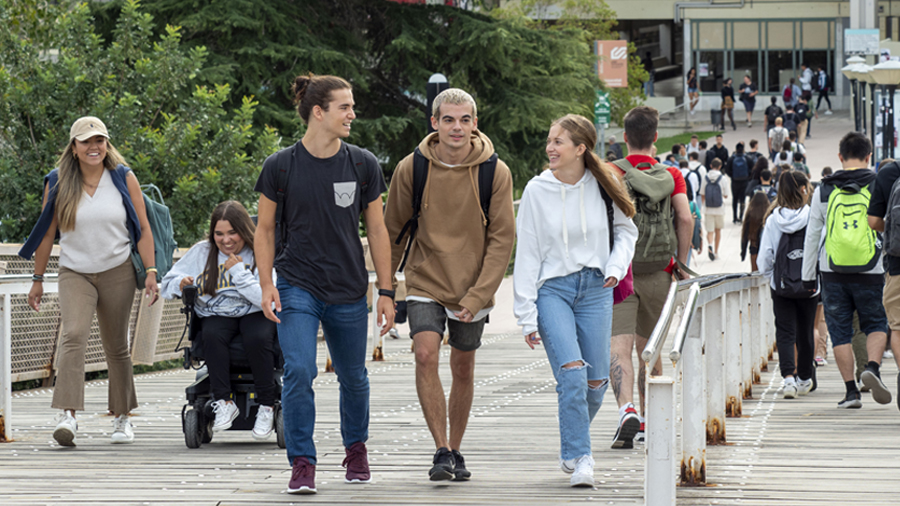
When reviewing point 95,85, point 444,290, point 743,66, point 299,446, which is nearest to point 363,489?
point 299,446

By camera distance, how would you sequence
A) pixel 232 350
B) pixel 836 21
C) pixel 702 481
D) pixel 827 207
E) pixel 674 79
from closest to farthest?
pixel 702 481
pixel 232 350
pixel 827 207
pixel 836 21
pixel 674 79

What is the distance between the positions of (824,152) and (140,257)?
3622cm

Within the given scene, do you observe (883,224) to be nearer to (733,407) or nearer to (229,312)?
(733,407)

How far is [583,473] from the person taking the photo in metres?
5.52

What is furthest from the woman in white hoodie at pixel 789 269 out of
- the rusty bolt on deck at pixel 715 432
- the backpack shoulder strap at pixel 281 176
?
the backpack shoulder strap at pixel 281 176

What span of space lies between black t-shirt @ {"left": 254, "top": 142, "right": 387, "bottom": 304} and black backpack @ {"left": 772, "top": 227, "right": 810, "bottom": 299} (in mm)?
4921

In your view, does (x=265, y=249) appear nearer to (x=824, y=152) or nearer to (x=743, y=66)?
(x=824, y=152)

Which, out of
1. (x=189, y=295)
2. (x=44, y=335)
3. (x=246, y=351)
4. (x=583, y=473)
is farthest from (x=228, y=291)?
(x=44, y=335)

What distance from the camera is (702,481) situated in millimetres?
5844

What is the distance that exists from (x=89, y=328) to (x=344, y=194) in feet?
7.93

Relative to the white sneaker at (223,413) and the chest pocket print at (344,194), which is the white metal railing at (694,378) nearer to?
the chest pocket print at (344,194)

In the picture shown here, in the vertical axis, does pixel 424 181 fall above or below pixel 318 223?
above

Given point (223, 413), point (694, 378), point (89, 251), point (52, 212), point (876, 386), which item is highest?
point (52, 212)

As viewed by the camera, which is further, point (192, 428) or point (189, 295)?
point (189, 295)
